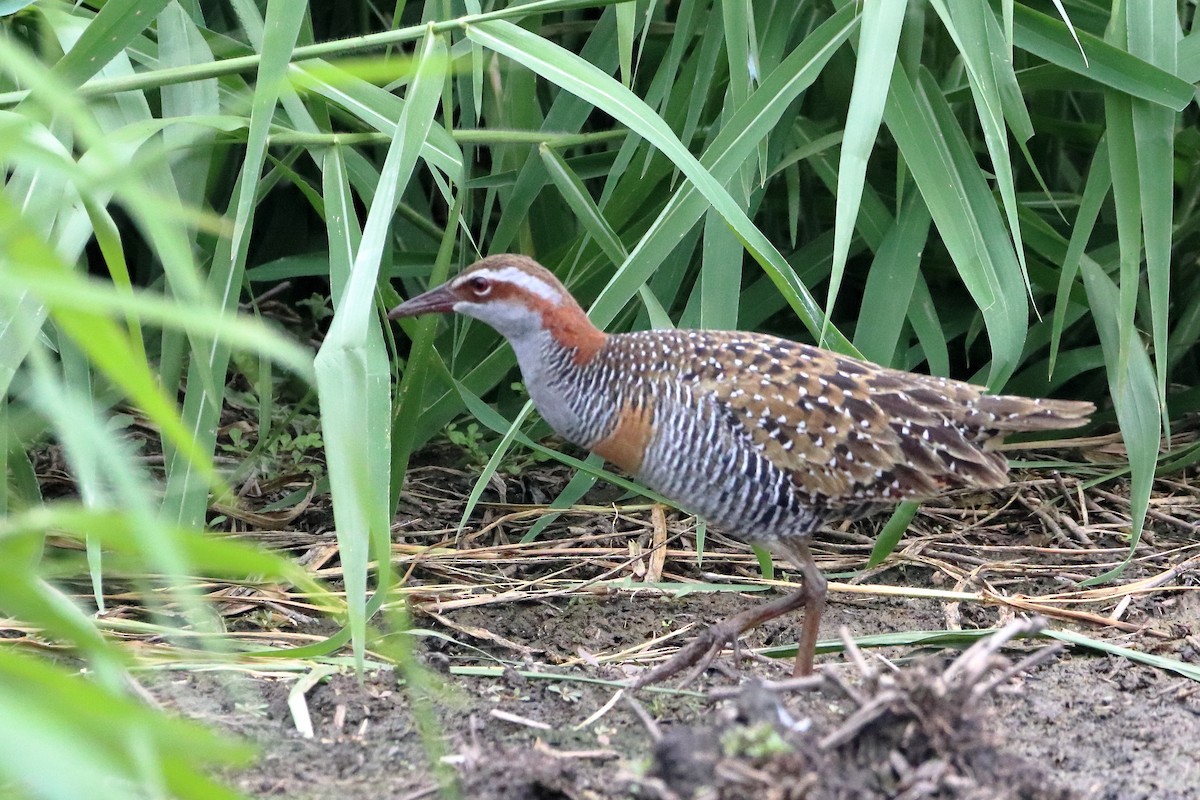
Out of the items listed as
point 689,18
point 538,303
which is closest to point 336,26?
point 689,18

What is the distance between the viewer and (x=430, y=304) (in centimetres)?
306

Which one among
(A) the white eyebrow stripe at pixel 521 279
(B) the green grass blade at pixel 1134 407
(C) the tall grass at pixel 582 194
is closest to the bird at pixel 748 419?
(A) the white eyebrow stripe at pixel 521 279

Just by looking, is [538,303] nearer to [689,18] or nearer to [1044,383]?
[689,18]

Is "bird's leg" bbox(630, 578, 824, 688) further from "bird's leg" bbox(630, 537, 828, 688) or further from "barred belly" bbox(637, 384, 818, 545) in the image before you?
"barred belly" bbox(637, 384, 818, 545)

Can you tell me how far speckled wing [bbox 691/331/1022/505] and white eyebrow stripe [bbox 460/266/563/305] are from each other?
1.23ft

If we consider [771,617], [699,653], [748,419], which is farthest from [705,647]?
[748,419]

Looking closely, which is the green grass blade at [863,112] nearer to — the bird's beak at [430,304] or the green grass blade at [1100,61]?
the green grass blade at [1100,61]

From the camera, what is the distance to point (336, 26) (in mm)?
4379

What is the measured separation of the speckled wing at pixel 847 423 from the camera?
9.71 ft

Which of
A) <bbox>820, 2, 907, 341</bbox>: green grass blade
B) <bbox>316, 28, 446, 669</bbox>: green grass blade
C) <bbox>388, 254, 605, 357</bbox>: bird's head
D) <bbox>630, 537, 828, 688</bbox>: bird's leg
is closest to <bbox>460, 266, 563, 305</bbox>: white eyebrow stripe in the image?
<bbox>388, 254, 605, 357</bbox>: bird's head

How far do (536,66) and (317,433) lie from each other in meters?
1.75

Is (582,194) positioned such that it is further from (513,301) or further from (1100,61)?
(1100,61)

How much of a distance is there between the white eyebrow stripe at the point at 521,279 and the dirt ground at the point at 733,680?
80cm

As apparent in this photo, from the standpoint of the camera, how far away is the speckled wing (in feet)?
9.71
